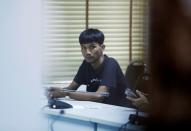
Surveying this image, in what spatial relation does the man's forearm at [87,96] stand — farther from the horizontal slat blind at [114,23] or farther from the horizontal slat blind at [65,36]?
the horizontal slat blind at [114,23]

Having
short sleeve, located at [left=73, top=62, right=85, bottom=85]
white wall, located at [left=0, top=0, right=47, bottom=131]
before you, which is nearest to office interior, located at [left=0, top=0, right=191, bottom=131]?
white wall, located at [left=0, top=0, right=47, bottom=131]

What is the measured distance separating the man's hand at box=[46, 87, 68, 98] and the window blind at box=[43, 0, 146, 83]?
0.77 ft

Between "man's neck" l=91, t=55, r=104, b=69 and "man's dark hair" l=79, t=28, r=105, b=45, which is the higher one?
"man's dark hair" l=79, t=28, r=105, b=45

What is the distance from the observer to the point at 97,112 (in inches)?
56.3

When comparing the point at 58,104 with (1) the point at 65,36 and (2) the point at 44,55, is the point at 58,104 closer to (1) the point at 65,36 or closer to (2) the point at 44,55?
(2) the point at 44,55

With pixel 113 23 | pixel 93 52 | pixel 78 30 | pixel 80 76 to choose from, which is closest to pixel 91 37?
pixel 93 52

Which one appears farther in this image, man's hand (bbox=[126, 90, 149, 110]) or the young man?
the young man

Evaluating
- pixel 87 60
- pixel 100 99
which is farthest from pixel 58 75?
pixel 100 99

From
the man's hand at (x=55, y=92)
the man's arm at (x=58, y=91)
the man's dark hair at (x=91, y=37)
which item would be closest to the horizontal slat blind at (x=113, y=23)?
the man's dark hair at (x=91, y=37)

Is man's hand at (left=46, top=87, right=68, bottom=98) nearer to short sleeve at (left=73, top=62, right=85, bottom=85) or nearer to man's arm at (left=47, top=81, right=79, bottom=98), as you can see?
man's arm at (left=47, top=81, right=79, bottom=98)

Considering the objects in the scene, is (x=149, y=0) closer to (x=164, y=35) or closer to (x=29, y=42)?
(x=164, y=35)

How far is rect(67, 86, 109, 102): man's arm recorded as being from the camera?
165 centimetres

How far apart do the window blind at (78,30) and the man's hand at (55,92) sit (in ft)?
0.77

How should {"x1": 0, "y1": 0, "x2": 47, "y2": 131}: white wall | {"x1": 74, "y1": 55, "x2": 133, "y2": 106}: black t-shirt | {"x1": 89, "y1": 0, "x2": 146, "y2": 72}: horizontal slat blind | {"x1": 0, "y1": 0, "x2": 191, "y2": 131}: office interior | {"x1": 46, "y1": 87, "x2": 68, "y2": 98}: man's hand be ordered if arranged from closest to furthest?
{"x1": 0, "y1": 0, "x2": 191, "y2": 131}: office interior
{"x1": 0, "y1": 0, "x2": 47, "y2": 131}: white wall
{"x1": 46, "y1": 87, "x2": 68, "y2": 98}: man's hand
{"x1": 74, "y1": 55, "x2": 133, "y2": 106}: black t-shirt
{"x1": 89, "y1": 0, "x2": 146, "y2": 72}: horizontal slat blind
